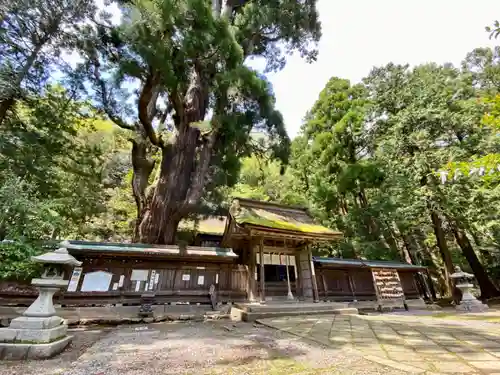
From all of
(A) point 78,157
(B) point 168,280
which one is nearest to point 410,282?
(B) point 168,280

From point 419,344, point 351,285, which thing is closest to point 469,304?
point 351,285

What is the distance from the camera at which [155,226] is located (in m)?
8.66

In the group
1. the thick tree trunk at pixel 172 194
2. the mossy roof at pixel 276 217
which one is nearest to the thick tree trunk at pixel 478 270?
the mossy roof at pixel 276 217

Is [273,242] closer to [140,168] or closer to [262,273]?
[262,273]

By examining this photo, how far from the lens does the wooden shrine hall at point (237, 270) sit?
752 centimetres

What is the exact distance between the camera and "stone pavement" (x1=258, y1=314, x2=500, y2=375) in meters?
2.89

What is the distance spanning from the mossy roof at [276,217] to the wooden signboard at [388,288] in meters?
3.45

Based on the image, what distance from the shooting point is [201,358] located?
3498 mm

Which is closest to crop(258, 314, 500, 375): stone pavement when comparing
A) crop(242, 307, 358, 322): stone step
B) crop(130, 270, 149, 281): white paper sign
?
crop(242, 307, 358, 322): stone step

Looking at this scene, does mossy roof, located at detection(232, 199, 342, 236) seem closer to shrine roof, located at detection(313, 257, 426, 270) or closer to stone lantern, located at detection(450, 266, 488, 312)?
shrine roof, located at detection(313, 257, 426, 270)

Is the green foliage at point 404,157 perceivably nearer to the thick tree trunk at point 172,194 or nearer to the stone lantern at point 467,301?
the stone lantern at point 467,301

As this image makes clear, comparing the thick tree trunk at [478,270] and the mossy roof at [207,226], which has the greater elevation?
the mossy roof at [207,226]

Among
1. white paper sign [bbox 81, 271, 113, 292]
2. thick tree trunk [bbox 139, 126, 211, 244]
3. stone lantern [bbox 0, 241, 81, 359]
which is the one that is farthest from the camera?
thick tree trunk [bbox 139, 126, 211, 244]

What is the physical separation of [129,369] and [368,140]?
17.0m
